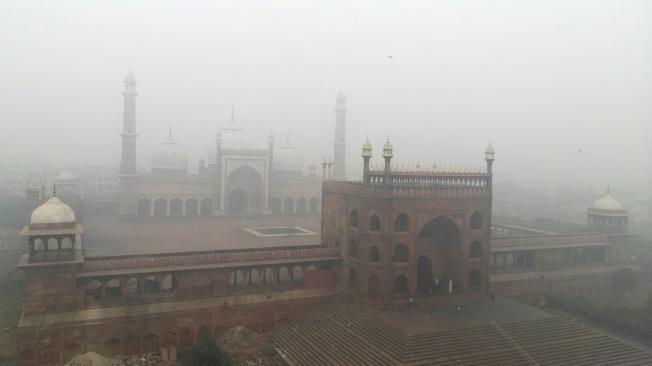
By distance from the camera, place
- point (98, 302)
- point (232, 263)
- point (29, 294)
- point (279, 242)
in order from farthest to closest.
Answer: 1. point (279, 242)
2. point (232, 263)
3. point (98, 302)
4. point (29, 294)

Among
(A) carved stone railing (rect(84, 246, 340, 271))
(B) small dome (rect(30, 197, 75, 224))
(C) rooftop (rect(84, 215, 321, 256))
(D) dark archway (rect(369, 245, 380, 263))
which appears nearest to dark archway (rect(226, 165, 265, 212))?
(C) rooftop (rect(84, 215, 321, 256))

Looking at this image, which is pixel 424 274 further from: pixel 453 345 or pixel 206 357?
pixel 206 357

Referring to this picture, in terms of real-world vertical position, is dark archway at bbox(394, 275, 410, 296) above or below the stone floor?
above

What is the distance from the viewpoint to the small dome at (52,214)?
Answer: 1639cm

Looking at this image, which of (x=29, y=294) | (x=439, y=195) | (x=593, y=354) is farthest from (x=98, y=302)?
(x=593, y=354)

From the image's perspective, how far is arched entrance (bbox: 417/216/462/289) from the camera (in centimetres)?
1994

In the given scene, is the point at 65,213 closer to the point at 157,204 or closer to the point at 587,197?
the point at 157,204

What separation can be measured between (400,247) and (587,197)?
73.9m

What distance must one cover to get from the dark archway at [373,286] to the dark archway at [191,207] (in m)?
25.4

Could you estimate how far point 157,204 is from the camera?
132 feet

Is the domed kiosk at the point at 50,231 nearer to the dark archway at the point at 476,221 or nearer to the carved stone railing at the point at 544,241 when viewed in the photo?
the dark archway at the point at 476,221

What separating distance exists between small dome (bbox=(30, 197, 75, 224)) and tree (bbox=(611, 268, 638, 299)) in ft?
80.0

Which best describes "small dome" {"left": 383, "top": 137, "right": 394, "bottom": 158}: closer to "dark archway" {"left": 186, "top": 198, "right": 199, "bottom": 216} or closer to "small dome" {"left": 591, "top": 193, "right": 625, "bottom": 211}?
"small dome" {"left": 591, "top": 193, "right": 625, "bottom": 211}

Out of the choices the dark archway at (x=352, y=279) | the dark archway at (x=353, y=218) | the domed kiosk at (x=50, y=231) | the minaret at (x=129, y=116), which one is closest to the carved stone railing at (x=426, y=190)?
the dark archway at (x=353, y=218)
